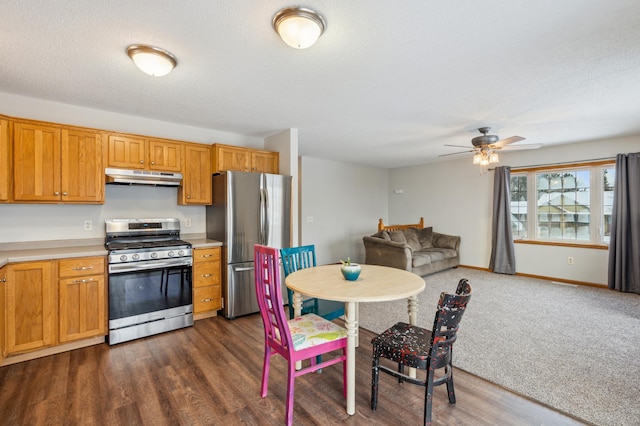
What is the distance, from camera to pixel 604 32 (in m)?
1.89

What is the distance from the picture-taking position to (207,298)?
11.7 feet

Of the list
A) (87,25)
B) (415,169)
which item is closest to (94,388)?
(87,25)

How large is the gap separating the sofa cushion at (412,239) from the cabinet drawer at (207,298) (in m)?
3.99

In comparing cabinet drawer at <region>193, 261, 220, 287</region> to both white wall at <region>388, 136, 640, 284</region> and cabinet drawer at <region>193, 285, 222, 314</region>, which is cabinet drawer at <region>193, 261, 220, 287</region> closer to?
cabinet drawer at <region>193, 285, 222, 314</region>

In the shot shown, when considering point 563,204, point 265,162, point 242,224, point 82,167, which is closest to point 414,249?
point 563,204

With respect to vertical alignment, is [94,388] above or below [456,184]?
below

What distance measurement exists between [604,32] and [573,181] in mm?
4426

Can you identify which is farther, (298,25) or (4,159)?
(4,159)

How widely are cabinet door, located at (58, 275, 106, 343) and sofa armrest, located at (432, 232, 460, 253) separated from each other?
20.0 feet

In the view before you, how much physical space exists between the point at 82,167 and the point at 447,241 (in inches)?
253

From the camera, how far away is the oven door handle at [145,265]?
2904 millimetres

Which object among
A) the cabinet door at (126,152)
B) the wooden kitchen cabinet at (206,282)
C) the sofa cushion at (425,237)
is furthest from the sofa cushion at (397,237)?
the cabinet door at (126,152)

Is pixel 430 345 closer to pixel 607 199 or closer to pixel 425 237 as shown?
pixel 425 237

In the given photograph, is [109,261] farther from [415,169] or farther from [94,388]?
[415,169]
